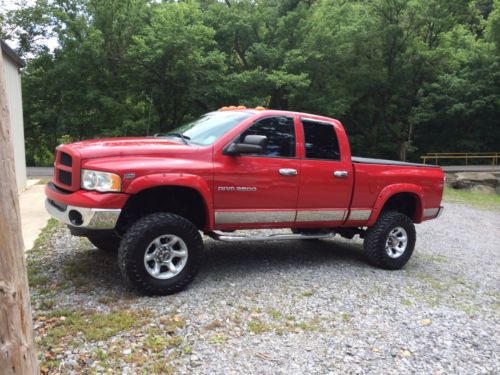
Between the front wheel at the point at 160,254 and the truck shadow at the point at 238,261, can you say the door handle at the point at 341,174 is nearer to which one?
the truck shadow at the point at 238,261

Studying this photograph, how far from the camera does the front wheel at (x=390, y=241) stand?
20.0 feet

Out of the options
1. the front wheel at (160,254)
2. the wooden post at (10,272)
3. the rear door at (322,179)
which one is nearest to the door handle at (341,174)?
the rear door at (322,179)

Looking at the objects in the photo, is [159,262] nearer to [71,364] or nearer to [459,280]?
[71,364]

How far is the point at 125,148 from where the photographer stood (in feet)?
14.6

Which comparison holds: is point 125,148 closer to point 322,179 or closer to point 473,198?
point 322,179

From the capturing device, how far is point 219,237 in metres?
5.00

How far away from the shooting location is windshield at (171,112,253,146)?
16.7 feet

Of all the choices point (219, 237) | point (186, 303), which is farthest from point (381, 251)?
point (186, 303)

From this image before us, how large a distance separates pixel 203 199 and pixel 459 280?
13.2 feet

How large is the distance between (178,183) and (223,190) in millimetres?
576

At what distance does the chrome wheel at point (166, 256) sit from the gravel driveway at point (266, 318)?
0.28 meters

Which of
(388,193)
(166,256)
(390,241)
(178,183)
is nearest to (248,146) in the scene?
(178,183)

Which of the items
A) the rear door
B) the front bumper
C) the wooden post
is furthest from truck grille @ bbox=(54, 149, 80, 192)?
the rear door

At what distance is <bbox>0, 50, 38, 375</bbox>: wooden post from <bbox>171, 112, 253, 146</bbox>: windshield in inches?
114
